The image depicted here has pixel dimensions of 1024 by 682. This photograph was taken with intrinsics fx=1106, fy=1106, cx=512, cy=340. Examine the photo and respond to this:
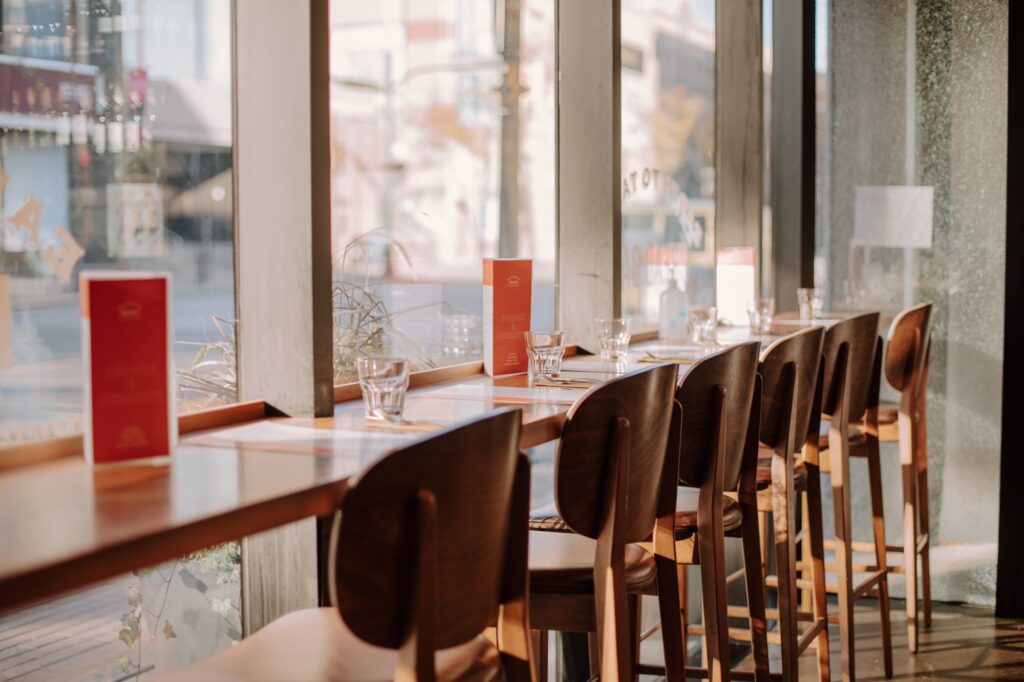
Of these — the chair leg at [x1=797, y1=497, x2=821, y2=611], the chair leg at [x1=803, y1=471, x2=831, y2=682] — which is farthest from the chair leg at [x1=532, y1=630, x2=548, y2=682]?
the chair leg at [x1=797, y1=497, x2=821, y2=611]

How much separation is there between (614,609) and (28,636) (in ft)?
3.14

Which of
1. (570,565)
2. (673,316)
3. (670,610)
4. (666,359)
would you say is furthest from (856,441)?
(570,565)

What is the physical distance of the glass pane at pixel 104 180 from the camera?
164 centimetres

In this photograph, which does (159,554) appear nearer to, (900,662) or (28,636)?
(28,636)

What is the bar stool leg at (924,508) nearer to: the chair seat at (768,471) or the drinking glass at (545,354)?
the chair seat at (768,471)

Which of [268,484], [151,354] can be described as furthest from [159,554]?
[151,354]

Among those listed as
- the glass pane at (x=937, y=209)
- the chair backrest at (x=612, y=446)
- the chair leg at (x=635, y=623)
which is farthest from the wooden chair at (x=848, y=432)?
the chair backrest at (x=612, y=446)

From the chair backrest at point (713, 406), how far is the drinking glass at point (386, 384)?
56 cm

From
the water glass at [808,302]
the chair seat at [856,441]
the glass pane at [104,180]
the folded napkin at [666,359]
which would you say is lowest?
the chair seat at [856,441]

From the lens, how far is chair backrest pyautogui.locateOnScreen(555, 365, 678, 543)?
69.6 inches

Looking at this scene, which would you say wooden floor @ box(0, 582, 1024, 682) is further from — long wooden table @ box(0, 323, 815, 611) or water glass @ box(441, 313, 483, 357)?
water glass @ box(441, 313, 483, 357)

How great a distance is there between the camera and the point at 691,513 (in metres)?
2.40

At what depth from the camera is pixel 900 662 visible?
12.2ft

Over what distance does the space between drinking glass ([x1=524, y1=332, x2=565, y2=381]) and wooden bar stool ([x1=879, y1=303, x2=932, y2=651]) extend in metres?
1.62
